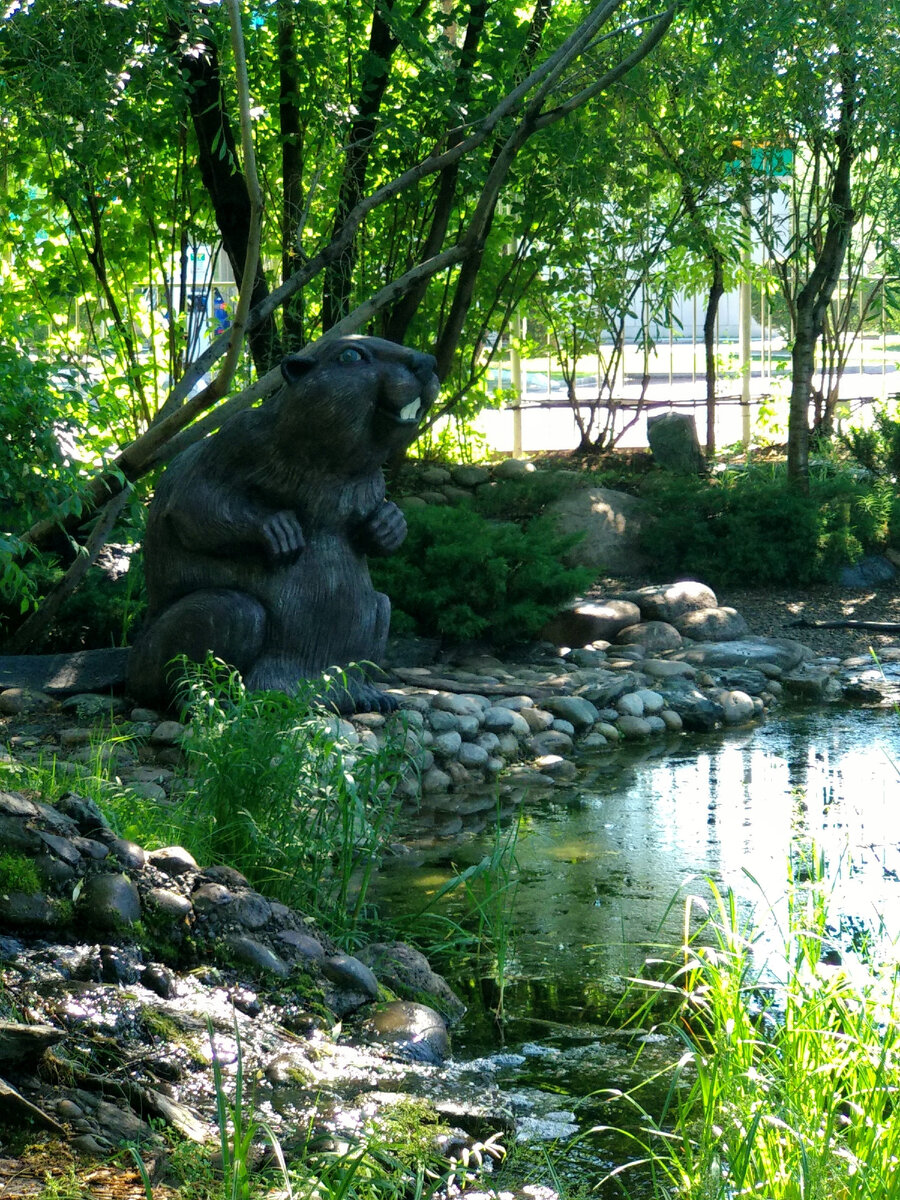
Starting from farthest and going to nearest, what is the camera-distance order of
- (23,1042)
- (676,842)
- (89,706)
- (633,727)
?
(633,727) → (89,706) → (676,842) → (23,1042)

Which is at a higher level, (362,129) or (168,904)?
(362,129)

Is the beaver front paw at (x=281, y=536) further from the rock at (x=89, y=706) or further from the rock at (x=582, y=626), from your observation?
the rock at (x=582, y=626)

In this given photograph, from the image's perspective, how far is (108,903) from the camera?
342 cm

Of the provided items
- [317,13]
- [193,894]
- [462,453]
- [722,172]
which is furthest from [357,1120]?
[462,453]

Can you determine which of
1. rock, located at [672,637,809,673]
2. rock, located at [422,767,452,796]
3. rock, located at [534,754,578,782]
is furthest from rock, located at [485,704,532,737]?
rock, located at [672,637,809,673]

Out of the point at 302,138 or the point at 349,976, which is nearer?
the point at 349,976

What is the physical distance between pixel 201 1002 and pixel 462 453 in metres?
10.8

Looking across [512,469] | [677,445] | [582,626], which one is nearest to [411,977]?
[582,626]

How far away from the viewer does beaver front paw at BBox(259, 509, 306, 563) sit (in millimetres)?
6289

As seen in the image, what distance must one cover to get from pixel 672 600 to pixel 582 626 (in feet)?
2.92

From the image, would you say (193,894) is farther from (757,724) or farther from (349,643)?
(757,724)

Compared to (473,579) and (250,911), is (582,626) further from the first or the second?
(250,911)

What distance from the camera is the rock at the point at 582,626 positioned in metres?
9.52

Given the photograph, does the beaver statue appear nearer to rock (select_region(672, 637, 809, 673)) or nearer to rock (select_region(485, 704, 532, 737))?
rock (select_region(485, 704, 532, 737))
